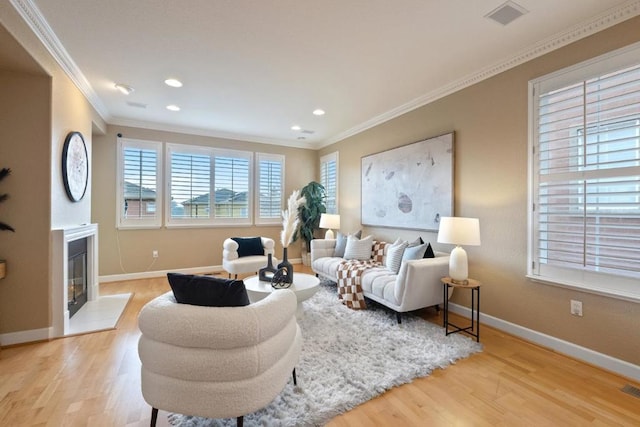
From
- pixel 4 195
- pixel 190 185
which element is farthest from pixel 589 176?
pixel 190 185

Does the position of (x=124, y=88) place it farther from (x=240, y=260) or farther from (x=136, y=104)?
(x=240, y=260)

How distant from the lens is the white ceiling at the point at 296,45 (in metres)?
2.14

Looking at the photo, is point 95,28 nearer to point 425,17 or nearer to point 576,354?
point 425,17

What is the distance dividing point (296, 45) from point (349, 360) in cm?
276

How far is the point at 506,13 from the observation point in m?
2.18

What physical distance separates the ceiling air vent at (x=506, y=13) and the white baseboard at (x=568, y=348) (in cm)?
269

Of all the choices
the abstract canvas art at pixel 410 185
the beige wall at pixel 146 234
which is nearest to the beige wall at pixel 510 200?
the abstract canvas art at pixel 410 185

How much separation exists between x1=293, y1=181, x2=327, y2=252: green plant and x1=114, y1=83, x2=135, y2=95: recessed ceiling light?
A: 11.0 ft

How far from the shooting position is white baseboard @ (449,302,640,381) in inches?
83.6

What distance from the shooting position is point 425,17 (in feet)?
7.31

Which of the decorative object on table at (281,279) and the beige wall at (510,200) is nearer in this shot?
the beige wall at (510,200)

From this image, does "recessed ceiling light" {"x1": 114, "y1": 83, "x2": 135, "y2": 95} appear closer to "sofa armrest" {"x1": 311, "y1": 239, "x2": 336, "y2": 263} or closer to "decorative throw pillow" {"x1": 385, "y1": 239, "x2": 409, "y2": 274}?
"sofa armrest" {"x1": 311, "y1": 239, "x2": 336, "y2": 263}

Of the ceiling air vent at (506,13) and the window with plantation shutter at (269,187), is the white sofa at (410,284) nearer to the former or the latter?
the ceiling air vent at (506,13)

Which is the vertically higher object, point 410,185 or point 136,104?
point 136,104
